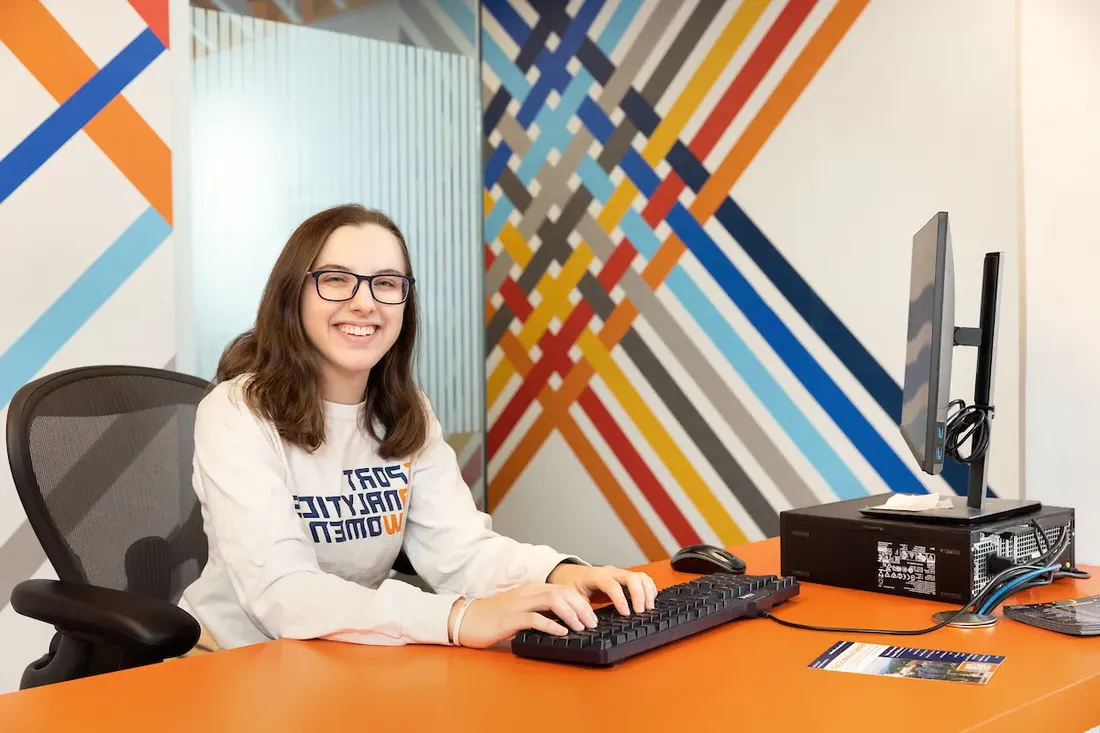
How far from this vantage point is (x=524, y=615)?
122cm

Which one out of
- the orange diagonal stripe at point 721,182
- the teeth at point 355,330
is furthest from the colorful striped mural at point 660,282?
the teeth at point 355,330

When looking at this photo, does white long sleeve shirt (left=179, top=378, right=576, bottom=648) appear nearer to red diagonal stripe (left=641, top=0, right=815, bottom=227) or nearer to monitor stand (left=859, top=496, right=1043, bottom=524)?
monitor stand (left=859, top=496, right=1043, bottom=524)

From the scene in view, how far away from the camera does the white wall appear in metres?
2.27

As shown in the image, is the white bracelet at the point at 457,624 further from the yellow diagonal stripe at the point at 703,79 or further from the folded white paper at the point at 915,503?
the yellow diagonal stripe at the point at 703,79

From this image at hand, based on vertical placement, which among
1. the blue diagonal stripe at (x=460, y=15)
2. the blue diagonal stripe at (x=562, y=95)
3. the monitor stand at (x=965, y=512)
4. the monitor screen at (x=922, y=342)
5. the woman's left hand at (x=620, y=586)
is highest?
the blue diagonal stripe at (x=460, y=15)

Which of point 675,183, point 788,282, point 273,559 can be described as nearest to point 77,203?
point 675,183

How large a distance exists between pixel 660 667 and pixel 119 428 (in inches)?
41.6

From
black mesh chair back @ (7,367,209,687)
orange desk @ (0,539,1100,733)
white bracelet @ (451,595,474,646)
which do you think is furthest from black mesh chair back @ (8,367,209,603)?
white bracelet @ (451,595,474,646)

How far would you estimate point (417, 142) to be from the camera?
148 inches

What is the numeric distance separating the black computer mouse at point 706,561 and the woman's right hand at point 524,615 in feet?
1.59

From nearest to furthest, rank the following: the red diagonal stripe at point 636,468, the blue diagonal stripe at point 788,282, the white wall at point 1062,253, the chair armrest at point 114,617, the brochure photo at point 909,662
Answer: the brochure photo at point 909,662
the chair armrest at point 114,617
the white wall at point 1062,253
the blue diagonal stripe at point 788,282
the red diagonal stripe at point 636,468

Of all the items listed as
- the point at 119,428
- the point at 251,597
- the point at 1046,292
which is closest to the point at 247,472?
the point at 251,597

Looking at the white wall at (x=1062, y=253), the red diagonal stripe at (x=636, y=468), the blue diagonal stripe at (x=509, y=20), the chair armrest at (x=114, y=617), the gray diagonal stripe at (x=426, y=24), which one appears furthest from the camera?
the blue diagonal stripe at (x=509, y=20)

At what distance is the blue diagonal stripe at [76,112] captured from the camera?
277 centimetres
